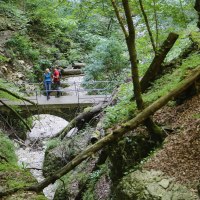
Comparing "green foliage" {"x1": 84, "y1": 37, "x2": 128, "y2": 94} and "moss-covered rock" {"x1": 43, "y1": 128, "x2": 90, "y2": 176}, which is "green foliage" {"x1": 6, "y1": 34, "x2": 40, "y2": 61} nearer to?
"green foliage" {"x1": 84, "y1": 37, "x2": 128, "y2": 94}

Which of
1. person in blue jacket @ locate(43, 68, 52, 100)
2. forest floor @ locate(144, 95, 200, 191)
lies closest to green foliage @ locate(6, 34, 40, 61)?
person in blue jacket @ locate(43, 68, 52, 100)

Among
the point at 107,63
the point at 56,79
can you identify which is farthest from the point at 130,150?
the point at 107,63

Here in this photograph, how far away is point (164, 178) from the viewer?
4539 mm

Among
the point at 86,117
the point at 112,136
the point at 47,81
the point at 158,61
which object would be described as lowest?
the point at 86,117

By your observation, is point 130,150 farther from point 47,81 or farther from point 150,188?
point 47,81

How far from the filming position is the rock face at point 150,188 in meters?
4.21

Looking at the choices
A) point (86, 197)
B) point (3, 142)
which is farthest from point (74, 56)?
point (86, 197)

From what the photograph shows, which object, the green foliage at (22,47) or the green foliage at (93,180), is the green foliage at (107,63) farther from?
the green foliage at (93,180)

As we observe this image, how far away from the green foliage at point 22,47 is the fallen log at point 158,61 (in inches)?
675

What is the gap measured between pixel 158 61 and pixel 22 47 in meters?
17.8

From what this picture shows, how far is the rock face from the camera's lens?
4.21 metres

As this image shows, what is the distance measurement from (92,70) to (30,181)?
50.1 feet

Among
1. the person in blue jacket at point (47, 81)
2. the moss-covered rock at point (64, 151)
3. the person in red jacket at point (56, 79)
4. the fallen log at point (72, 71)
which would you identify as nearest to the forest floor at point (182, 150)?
the moss-covered rock at point (64, 151)

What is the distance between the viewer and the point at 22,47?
77.0 feet
